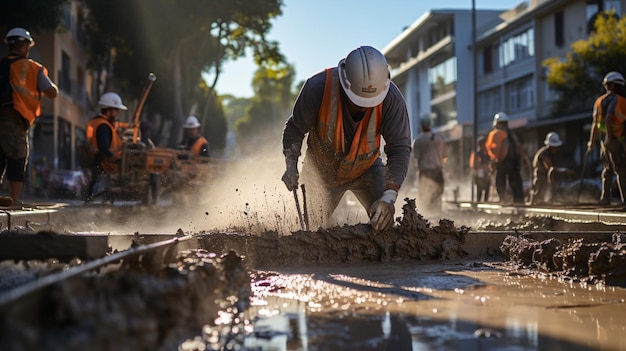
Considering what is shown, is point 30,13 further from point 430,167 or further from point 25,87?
point 25,87

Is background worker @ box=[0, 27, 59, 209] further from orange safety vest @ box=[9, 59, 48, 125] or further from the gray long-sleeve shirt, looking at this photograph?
the gray long-sleeve shirt

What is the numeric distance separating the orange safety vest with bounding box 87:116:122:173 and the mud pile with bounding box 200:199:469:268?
7.29 meters

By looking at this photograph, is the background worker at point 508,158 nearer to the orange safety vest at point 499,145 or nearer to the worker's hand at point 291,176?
the orange safety vest at point 499,145

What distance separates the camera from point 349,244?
23.0ft

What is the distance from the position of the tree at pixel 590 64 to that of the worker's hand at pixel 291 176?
29.4 metres

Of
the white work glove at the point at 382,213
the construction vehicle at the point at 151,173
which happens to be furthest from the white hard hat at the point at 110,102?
the white work glove at the point at 382,213

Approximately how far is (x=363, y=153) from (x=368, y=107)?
53 centimetres

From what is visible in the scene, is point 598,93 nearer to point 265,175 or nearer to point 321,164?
point 265,175

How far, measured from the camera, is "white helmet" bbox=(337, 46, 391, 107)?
7.00 metres

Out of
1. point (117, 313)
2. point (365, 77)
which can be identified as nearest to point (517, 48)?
point (365, 77)

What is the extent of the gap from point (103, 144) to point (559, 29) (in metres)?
34.0

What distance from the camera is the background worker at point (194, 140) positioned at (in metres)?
16.7

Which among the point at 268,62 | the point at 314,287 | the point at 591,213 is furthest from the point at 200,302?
the point at 268,62

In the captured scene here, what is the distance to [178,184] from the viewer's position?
15.3 m
